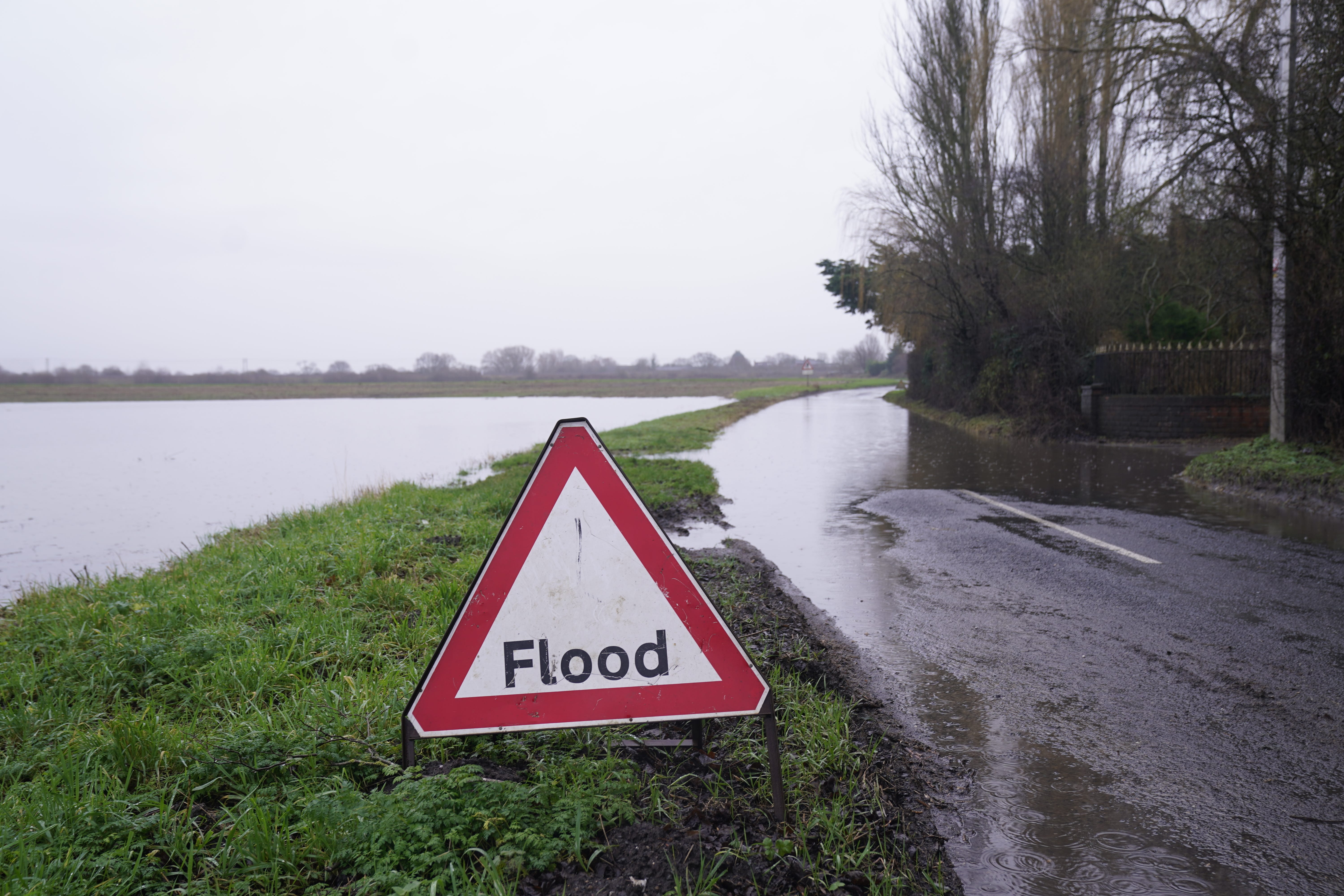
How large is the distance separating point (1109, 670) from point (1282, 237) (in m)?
9.42

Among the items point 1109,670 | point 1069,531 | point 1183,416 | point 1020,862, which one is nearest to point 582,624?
point 1020,862

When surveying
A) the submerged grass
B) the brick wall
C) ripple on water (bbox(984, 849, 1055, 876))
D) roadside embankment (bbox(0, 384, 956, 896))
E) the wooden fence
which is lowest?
ripple on water (bbox(984, 849, 1055, 876))

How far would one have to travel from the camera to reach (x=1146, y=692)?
13.0ft

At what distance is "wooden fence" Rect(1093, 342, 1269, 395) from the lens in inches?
621

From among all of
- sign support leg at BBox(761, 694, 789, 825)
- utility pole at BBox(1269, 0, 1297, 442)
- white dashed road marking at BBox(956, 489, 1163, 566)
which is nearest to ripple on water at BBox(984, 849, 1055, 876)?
sign support leg at BBox(761, 694, 789, 825)

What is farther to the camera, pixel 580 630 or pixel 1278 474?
pixel 1278 474

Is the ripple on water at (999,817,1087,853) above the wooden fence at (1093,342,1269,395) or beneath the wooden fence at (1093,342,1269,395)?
beneath

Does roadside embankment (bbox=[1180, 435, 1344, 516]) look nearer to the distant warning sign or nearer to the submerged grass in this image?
the distant warning sign

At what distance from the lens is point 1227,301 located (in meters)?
16.2

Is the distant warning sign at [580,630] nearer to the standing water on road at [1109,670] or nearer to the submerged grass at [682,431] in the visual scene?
the standing water on road at [1109,670]

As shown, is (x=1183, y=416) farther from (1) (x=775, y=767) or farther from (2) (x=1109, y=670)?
(1) (x=775, y=767)

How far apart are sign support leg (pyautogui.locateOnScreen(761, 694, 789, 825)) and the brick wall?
54.4 feet

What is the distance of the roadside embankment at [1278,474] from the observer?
912cm

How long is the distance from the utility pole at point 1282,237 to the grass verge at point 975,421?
8510 millimetres
